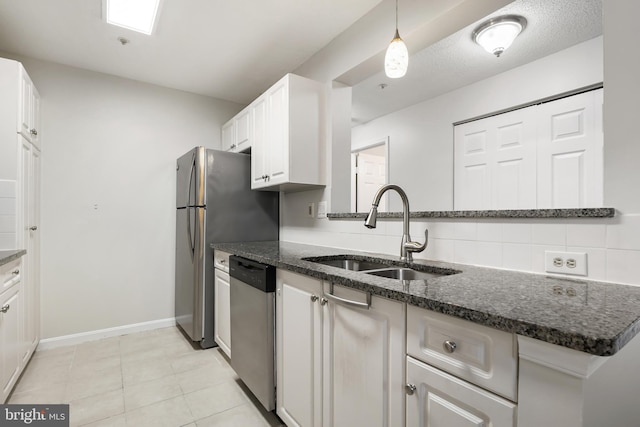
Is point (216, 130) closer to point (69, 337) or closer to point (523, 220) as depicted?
point (69, 337)

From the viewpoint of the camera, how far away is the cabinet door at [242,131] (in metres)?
2.75

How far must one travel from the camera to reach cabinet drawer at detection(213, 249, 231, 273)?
7.48 feet

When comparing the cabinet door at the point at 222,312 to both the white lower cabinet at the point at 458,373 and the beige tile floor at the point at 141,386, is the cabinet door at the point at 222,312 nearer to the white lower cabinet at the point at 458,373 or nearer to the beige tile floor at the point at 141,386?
the beige tile floor at the point at 141,386

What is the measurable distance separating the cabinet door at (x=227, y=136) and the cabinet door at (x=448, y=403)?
275 cm

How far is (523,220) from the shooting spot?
4.06ft

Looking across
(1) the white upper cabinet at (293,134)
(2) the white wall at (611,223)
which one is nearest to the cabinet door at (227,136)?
(1) the white upper cabinet at (293,134)

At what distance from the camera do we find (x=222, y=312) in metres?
2.35

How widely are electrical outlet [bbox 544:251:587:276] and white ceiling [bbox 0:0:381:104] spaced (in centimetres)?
175

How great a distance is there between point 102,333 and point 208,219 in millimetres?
1505

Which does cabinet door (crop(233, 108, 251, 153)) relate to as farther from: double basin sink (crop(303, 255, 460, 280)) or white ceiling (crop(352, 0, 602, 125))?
double basin sink (crop(303, 255, 460, 280))

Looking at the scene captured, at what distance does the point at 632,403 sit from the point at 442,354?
52 cm

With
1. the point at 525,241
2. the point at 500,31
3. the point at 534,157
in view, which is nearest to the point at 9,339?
the point at 525,241

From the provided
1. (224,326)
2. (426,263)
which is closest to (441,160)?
(426,263)

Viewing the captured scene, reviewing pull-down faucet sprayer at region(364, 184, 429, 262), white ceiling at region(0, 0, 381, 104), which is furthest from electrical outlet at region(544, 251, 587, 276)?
white ceiling at region(0, 0, 381, 104)
